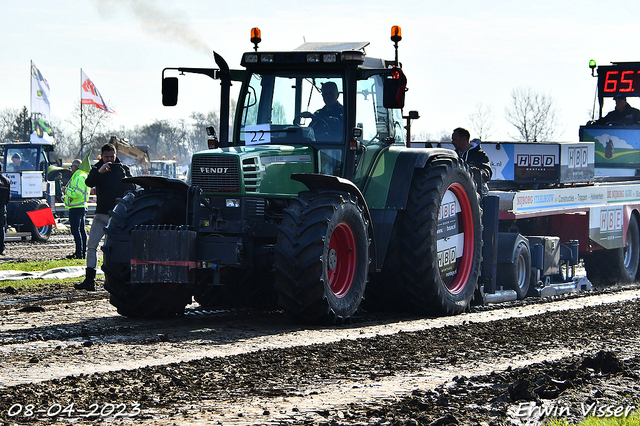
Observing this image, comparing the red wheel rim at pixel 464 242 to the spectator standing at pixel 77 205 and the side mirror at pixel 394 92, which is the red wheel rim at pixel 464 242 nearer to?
the side mirror at pixel 394 92

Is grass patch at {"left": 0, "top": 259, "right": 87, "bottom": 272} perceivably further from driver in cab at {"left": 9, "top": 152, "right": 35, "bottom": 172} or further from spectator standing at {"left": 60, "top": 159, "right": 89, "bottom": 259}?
driver in cab at {"left": 9, "top": 152, "right": 35, "bottom": 172}

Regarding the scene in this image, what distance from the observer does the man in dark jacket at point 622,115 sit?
1788cm

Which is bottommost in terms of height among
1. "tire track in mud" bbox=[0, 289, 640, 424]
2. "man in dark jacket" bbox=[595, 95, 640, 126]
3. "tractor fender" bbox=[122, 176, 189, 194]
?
"tire track in mud" bbox=[0, 289, 640, 424]

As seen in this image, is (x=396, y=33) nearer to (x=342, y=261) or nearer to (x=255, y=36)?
(x=255, y=36)

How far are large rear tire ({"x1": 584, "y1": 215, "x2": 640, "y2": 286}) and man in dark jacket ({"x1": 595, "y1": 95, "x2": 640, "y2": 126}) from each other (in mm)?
2949

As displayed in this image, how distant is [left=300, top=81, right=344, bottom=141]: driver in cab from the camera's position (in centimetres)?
933

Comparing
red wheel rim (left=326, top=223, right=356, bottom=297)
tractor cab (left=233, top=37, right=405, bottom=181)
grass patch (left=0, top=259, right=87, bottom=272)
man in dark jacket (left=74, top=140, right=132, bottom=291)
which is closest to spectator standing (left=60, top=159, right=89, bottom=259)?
grass patch (left=0, top=259, right=87, bottom=272)

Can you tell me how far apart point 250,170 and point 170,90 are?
1.42 meters

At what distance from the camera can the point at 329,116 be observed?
30.8ft

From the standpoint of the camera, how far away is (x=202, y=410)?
5.22m

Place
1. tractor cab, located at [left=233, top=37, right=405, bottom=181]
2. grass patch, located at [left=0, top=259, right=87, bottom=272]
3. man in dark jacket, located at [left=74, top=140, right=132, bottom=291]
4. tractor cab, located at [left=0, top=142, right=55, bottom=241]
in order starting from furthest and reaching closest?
tractor cab, located at [left=0, top=142, right=55, bottom=241], grass patch, located at [left=0, top=259, right=87, bottom=272], man in dark jacket, located at [left=74, top=140, right=132, bottom=291], tractor cab, located at [left=233, top=37, right=405, bottom=181]

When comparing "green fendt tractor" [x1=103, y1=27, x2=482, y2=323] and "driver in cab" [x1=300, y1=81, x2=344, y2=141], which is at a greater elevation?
"driver in cab" [x1=300, y1=81, x2=344, y2=141]

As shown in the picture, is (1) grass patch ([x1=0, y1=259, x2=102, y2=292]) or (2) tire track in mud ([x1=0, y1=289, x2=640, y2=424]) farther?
(1) grass patch ([x1=0, y1=259, x2=102, y2=292])

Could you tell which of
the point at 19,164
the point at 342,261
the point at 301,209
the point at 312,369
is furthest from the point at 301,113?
the point at 19,164
